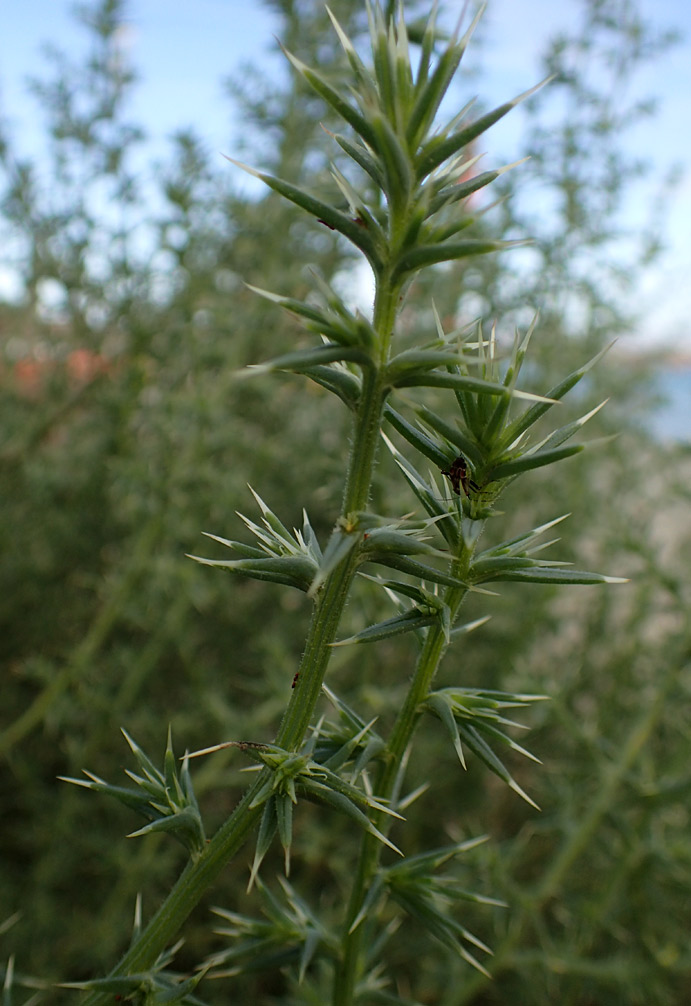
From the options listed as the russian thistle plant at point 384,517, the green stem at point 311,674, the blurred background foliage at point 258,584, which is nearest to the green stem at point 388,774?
the russian thistle plant at point 384,517

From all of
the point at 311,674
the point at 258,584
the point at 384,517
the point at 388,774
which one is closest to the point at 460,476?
→ the point at 384,517

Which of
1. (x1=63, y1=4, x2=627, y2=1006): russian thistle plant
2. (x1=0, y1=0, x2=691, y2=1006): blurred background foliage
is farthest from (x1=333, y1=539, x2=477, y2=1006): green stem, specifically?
(x1=0, y1=0, x2=691, y2=1006): blurred background foliage

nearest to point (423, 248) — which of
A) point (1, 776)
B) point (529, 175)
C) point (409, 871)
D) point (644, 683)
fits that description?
point (409, 871)

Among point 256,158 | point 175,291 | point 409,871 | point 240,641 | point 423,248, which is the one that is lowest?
point 240,641

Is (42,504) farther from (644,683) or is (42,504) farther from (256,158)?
(644,683)

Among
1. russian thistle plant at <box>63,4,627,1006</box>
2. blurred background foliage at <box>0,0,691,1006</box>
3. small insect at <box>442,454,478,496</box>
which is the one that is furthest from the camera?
blurred background foliage at <box>0,0,691,1006</box>

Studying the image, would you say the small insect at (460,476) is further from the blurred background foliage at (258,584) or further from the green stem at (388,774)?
the blurred background foliage at (258,584)

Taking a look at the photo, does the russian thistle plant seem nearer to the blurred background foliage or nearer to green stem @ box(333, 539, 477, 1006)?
green stem @ box(333, 539, 477, 1006)
